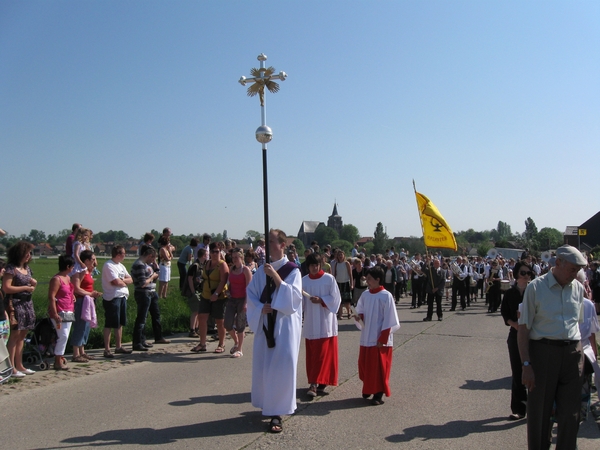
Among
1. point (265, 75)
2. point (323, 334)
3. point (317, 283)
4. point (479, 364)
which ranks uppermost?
point (265, 75)

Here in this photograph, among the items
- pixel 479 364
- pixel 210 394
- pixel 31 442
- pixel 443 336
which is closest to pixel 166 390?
pixel 210 394

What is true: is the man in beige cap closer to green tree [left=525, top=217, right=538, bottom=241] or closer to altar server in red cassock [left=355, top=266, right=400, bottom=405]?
altar server in red cassock [left=355, top=266, right=400, bottom=405]

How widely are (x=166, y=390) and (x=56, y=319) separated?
232 cm

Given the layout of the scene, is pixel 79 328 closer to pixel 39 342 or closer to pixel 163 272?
pixel 39 342

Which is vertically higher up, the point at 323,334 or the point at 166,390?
the point at 323,334

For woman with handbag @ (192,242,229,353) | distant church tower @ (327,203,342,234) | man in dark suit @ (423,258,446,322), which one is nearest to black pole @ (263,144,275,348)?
woman with handbag @ (192,242,229,353)

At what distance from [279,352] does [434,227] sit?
40.5 ft

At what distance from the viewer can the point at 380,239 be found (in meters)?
139

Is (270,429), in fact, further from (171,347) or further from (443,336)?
(443,336)

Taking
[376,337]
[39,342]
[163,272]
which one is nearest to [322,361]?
[376,337]

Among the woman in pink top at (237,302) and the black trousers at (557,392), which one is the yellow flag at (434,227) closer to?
the woman in pink top at (237,302)

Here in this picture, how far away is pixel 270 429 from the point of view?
18.4 ft

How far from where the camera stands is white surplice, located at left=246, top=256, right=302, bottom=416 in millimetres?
5680

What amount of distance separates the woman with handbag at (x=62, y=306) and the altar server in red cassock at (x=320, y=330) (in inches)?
153
